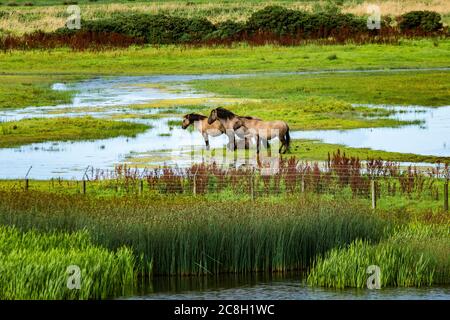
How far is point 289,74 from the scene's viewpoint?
68562 mm

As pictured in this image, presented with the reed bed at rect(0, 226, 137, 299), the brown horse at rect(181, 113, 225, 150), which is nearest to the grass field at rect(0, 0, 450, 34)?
the brown horse at rect(181, 113, 225, 150)

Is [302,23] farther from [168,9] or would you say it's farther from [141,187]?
[141,187]

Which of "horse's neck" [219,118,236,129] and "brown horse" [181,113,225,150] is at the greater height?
"horse's neck" [219,118,236,129]

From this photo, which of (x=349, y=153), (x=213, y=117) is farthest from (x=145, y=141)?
(x=349, y=153)

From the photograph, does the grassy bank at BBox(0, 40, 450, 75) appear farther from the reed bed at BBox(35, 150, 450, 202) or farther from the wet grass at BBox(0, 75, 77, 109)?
the reed bed at BBox(35, 150, 450, 202)

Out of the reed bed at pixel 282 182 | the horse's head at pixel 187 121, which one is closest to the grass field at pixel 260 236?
the reed bed at pixel 282 182

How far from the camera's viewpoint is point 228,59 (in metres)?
75.2

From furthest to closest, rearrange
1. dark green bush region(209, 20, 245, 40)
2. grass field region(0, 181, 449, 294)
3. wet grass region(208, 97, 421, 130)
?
1. dark green bush region(209, 20, 245, 40)
2. wet grass region(208, 97, 421, 130)
3. grass field region(0, 181, 449, 294)

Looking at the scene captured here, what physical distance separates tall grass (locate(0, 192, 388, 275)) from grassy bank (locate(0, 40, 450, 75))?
1757 inches

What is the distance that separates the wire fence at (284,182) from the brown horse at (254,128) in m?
5.99

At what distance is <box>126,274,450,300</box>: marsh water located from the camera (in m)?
22.5

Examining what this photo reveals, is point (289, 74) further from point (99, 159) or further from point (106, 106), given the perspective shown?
point (99, 159)
